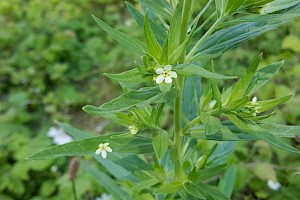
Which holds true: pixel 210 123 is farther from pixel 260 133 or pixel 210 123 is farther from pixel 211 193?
pixel 211 193

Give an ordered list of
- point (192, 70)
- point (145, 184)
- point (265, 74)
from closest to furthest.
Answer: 1. point (192, 70)
2. point (265, 74)
3. point (145, 184)

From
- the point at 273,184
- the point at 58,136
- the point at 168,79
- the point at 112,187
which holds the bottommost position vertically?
the point at 273,184

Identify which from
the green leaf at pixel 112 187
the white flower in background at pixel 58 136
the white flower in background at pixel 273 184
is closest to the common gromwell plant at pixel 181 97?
the green leaf at pixel 112 187

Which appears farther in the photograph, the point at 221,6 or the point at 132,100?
the point at 221,6

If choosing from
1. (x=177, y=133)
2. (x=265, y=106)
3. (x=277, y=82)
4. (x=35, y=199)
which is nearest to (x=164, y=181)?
(x=177, y=133)

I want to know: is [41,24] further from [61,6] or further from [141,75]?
[141,75]

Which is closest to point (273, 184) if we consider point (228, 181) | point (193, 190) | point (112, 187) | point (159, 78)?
point (228, 181)

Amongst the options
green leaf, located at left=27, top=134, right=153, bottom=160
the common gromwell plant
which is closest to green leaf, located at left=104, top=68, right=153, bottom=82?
the common gromwell plant
